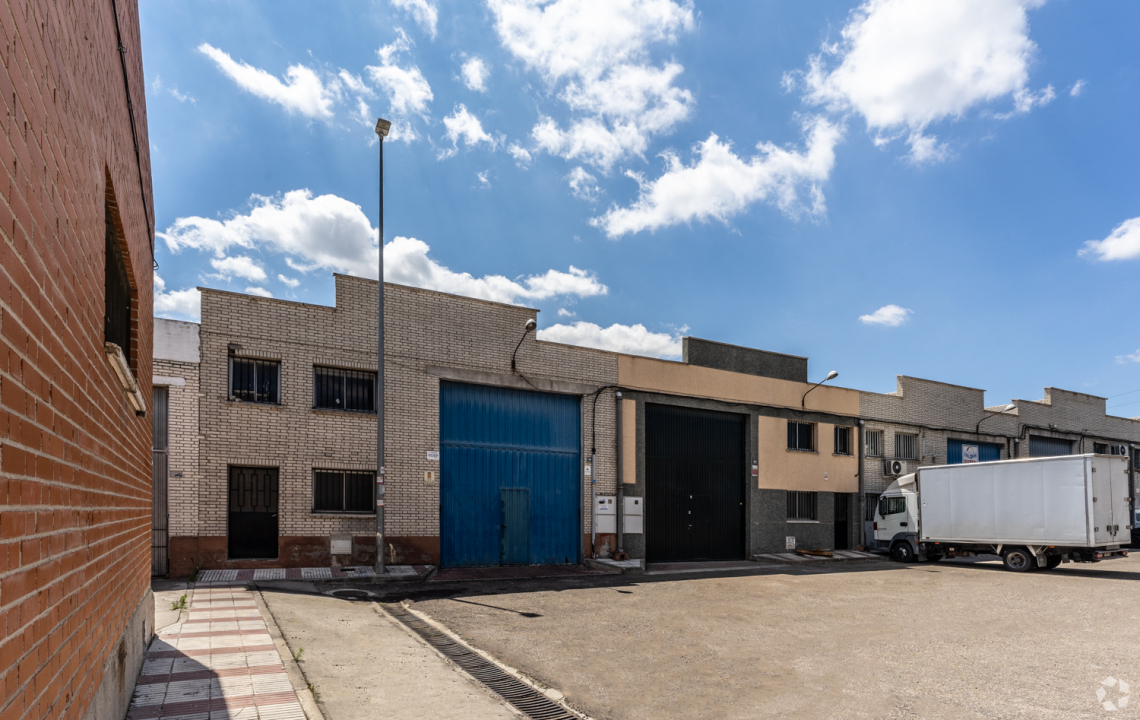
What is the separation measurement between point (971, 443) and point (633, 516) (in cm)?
1933

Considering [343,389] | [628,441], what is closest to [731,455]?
[628,441]

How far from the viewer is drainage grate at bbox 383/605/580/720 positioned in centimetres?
667

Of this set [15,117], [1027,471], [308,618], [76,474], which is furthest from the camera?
[1027,471]

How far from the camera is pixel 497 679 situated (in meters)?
7.73

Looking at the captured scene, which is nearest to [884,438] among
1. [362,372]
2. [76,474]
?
[362,372]

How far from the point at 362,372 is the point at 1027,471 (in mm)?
19121

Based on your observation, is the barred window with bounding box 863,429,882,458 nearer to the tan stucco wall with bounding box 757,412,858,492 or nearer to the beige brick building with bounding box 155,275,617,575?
the tan stucco wall with bounding box 757,412,858,492

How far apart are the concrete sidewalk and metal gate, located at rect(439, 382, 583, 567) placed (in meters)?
8.11

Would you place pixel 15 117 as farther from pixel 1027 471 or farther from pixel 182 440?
pixel 1027 471

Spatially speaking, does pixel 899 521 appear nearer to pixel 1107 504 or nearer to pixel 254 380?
pixel 1107 504

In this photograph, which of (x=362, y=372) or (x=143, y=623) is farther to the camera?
(x=362, y=372)

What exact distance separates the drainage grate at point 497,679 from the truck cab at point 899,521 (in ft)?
61.7

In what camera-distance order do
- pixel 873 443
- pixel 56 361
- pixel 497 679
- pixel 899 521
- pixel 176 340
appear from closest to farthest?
pixel 56 361, pixel 497 679, pixel 176 340, pixel 899 521, pixel 873 443

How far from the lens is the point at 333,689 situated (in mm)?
7066
